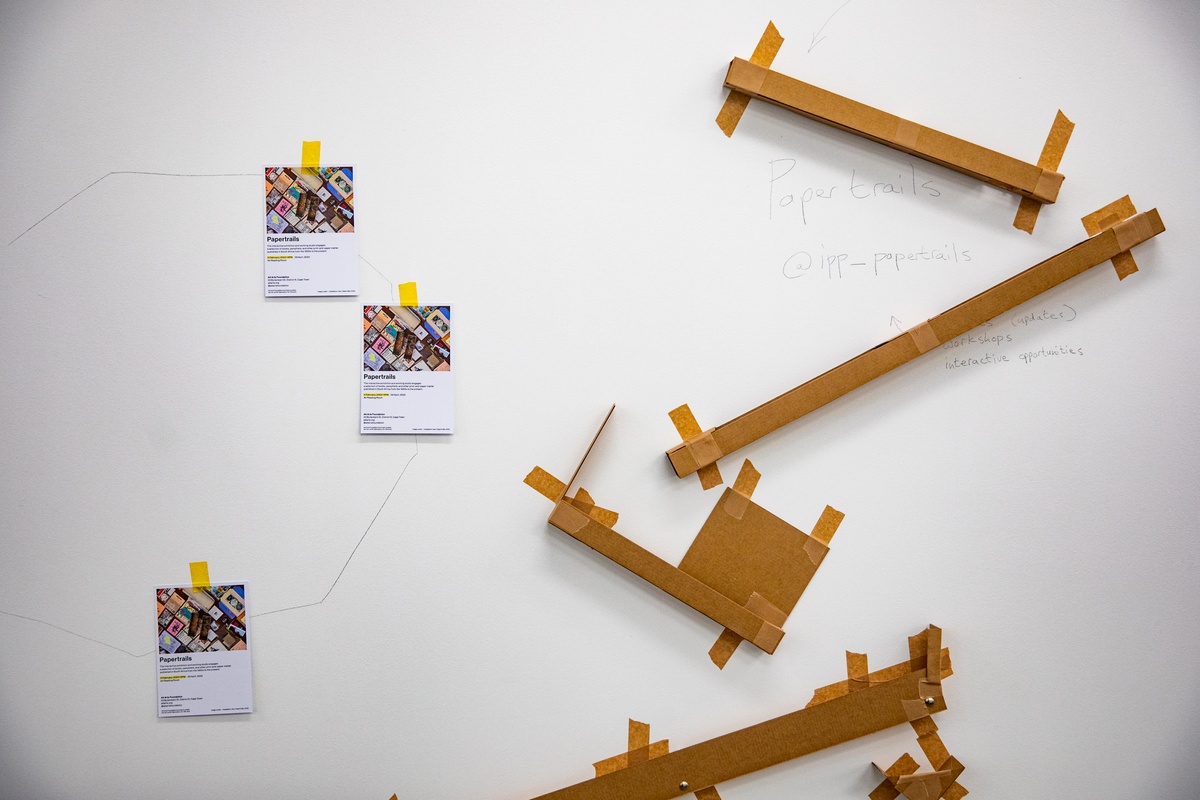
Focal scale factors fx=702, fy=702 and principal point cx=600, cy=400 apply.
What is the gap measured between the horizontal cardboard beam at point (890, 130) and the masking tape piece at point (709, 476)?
0.66 meters

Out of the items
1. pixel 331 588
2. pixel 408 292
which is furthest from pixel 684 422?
pixel 331 588

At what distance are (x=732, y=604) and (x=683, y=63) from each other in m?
0.99

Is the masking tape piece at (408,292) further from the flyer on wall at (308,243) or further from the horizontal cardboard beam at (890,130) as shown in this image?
the horizontal cardboard beam at (890,130)

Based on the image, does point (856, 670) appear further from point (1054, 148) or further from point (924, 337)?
point (1054, 148)

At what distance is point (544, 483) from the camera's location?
1301 millimetres

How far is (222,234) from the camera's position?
51.1 inches

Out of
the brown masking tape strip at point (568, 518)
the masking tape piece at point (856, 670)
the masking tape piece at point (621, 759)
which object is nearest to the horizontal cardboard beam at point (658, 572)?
the brown masking tape strip at point (568, 518)

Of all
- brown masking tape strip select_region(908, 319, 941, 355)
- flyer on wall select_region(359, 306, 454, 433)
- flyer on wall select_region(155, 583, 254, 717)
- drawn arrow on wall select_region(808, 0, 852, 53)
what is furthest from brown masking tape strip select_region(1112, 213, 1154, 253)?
flyer on wall select_region(155, 583, 254, 717)

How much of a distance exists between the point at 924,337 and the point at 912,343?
0.9 inches

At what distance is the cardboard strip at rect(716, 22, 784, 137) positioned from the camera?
1271mm

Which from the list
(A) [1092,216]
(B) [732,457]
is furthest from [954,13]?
(B) [732,457]

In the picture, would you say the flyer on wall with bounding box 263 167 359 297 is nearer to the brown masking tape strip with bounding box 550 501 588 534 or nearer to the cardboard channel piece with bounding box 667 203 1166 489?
the brown masking tape strip with bounding box 550 501 588 534

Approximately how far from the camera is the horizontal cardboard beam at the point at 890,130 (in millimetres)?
1248

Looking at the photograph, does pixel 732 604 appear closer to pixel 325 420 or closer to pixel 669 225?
pixel 669 225
